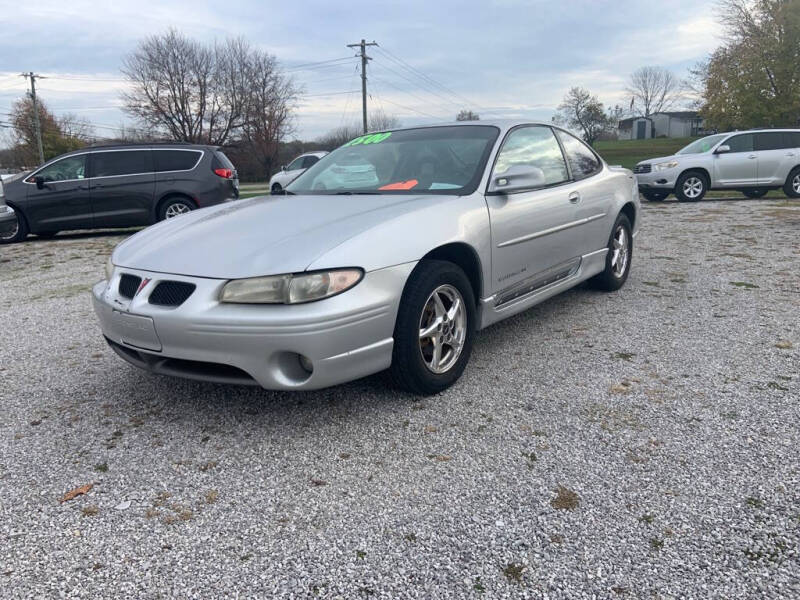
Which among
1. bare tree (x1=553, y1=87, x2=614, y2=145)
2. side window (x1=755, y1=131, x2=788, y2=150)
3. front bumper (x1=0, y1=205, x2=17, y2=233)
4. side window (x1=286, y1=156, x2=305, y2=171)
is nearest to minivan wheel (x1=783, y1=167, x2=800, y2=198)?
side window (x1=755, y1=131, x2=788, y2=150)

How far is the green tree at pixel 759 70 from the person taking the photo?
97.1ft

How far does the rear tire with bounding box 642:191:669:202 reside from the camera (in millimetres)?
14195

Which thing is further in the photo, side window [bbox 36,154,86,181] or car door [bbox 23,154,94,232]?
side window [bbox 36,154,86,181]

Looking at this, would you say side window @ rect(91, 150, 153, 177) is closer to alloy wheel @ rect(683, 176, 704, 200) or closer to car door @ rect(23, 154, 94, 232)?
car door @ rect(23, 154, 94, 232)

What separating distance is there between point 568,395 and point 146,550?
6.97ft

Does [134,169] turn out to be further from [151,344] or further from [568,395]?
[568,395]

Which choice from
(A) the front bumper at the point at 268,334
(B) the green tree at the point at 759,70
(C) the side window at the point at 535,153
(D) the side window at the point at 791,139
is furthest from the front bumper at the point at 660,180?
(B) the green tree at the point at 759,70

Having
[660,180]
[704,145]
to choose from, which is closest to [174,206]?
[660,180]

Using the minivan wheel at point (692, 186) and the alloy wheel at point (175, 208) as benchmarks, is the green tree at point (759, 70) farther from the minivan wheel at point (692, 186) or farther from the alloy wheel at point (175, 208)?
the alloy wheel at point (175, 208)

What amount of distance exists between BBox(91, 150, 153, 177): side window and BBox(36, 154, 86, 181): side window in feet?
0.67

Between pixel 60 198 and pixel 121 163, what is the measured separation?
1159mm

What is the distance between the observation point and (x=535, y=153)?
13.9 feet

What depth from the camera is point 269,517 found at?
2.21 metres

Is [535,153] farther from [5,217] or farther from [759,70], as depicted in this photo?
[759,70]
